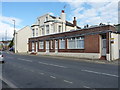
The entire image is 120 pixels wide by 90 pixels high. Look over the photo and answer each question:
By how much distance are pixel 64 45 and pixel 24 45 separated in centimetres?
3015

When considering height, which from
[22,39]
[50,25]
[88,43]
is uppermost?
[50,25]

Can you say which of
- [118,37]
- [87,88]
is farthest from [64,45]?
[87,88]

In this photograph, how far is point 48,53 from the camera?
31.5 m

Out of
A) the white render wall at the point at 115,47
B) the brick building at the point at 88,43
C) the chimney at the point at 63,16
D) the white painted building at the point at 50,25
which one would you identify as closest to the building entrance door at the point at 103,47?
the brick building at the point at 88,43

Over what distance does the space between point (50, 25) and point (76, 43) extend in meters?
13.8

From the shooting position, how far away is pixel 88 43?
22.0 metres

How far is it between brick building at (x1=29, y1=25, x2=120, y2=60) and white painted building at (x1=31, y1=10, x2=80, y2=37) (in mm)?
4913

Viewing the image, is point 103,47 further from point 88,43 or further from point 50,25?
point 50,25

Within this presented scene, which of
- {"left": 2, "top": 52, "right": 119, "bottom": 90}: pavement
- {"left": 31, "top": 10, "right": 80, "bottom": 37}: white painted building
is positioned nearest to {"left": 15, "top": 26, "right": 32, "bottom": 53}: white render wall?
{"left": 31, "top": 10, "right": 80, "bottom": 37}: white painted building

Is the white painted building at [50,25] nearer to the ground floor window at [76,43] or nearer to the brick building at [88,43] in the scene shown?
the brick building at [88,43]

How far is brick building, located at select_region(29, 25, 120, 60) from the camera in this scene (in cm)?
1936

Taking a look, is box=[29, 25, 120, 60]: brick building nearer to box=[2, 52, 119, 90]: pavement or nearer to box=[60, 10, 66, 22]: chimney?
box=[60, 10, 66, 22]: chimney

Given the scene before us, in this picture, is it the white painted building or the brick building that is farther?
the white painted building

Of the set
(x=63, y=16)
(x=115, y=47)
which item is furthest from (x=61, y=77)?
(x=63, y=16)
